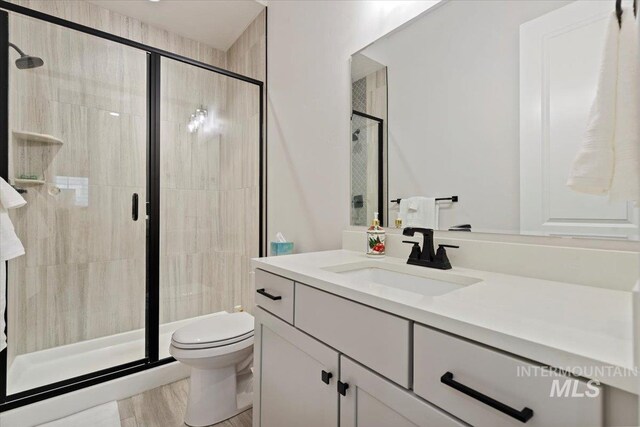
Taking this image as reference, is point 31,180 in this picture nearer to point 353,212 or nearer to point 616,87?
point 353,212

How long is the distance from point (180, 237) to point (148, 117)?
3.17 feet

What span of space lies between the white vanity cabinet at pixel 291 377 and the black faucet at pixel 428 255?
462 millimetres

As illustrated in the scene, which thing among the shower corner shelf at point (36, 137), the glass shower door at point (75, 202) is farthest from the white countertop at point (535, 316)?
the shower corner shelf at point (36, 137)

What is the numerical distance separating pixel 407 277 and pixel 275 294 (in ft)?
1.57

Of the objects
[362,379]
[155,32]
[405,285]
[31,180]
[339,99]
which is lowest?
[362,379]

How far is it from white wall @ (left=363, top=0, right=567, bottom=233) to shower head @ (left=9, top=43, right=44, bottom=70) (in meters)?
2.06

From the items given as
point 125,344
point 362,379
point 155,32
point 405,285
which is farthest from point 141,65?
point 362,379

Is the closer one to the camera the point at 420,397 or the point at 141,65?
the point at 420,397

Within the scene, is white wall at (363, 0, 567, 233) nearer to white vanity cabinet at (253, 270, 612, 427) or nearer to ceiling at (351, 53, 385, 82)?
ceiling at (351, 53, 385, 82)

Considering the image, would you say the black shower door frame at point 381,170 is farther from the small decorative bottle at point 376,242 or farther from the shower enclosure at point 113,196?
the shower enclosure at point 113,196

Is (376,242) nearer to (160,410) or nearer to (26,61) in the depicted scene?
(160,410)

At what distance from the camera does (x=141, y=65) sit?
2.03 meters

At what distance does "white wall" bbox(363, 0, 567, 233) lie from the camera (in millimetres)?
968

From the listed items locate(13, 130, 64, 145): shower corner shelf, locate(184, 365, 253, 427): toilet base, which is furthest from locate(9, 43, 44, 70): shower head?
locate(184, 365, 253, 427): toilet base
